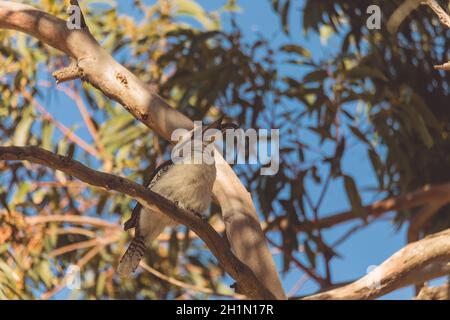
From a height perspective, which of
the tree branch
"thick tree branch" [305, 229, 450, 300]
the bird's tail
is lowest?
"thick tree branch" [305, 229, 450, 300]

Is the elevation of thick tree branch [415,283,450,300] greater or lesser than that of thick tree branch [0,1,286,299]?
lesser

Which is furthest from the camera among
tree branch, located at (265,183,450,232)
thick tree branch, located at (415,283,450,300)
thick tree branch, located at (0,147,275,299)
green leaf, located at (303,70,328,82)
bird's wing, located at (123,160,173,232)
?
tree branch, located at (265,183,450,232)

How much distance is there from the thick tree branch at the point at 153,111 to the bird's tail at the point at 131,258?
1.45ft

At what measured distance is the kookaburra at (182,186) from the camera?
3.46 meters

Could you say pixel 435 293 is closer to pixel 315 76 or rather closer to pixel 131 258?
pixel 131 258

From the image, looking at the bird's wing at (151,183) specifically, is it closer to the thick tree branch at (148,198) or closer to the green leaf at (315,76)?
the thick tree branch at (148,198)

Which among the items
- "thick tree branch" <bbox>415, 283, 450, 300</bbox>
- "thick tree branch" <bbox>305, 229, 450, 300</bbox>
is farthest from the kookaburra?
"thick tree branch" <bbox>415, 283, 450, 300</bbox>

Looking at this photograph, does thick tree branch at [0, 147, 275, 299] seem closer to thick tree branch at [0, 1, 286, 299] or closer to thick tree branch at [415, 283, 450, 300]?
thick tree branch at [0, 1, 286, 299]

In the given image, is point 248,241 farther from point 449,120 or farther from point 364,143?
point 449,120

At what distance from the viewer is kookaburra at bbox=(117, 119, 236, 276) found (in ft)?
11.4

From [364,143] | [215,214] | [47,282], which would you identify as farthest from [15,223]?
[364,143]

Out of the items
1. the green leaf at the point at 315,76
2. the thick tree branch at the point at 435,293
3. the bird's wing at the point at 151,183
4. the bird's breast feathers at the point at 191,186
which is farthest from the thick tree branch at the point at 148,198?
the green leaf at the point at 315,76

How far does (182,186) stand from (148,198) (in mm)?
815

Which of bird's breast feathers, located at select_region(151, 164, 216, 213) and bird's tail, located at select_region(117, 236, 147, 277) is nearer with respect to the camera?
bird's breast feathers, located at select_region(151, 164, 216, 213)
